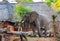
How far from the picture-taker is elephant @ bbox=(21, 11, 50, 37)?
4.85 m

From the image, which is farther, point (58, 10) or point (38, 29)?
point (38, 29)

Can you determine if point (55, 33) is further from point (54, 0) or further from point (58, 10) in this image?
point (54, 0)

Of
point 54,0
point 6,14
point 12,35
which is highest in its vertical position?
point 54,0

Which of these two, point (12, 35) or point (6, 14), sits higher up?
point (12, 35)

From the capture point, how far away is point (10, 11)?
866cm

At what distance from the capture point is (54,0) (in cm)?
498

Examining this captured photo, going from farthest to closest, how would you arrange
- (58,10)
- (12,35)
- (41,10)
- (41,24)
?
1. (41,10)
2. (41,24)
3. (58,10)
4. (12,35)

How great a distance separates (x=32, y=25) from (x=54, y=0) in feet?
2.47

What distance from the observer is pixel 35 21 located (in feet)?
18.0

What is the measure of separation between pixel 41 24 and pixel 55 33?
85.8 inches

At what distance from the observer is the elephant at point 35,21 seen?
15.9ft

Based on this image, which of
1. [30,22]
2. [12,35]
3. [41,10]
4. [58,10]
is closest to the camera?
[12,35]

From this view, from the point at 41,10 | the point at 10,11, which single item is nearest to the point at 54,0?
the point at 41,10

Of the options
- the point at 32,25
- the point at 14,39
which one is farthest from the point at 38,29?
the point at 14,39
